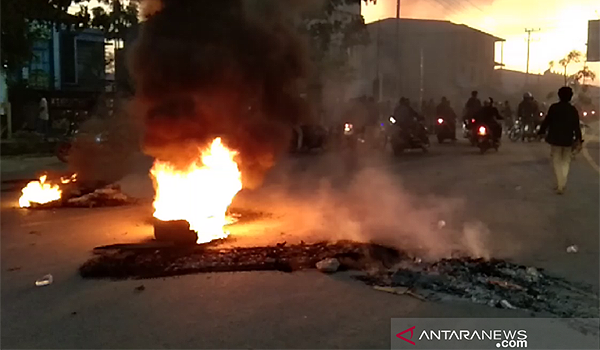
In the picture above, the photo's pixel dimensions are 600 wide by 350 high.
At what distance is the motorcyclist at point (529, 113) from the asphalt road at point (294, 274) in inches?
486

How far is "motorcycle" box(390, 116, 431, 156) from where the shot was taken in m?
20.2

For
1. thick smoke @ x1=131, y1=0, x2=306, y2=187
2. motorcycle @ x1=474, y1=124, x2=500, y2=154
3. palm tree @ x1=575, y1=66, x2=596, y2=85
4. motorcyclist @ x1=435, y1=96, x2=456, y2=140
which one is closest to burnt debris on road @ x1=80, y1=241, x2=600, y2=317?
thick smoke @ x1=131, y1=0, x2=306, y2=187

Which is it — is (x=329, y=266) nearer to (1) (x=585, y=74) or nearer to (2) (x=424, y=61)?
(2) (x=424, y=61)

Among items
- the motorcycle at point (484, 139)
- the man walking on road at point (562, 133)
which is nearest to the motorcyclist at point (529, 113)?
the motorcycle at point (484, 139)

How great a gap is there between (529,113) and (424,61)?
10.8 meters

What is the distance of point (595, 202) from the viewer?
10.6m

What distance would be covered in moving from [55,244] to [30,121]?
22360 mm

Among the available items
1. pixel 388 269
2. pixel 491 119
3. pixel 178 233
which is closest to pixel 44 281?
pixel 178 233

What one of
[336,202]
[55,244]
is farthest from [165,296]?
[336,202]

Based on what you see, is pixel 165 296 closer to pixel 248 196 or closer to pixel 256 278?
pixel 256 278

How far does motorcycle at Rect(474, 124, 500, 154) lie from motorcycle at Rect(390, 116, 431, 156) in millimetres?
1654

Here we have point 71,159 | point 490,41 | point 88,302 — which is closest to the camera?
point 88,302

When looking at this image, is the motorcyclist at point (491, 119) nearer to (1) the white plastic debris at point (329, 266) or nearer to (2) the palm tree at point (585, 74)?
(1) the white plastic debris at point (329, 266)

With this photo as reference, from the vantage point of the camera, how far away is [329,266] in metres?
5.96
